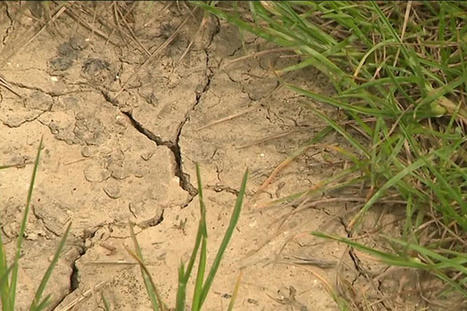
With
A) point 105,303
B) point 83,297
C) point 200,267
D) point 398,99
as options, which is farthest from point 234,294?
point 398,99

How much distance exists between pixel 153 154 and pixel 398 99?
716 mm

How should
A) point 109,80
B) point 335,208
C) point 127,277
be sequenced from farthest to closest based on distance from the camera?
point 109,80, point 335,208, point 127,277

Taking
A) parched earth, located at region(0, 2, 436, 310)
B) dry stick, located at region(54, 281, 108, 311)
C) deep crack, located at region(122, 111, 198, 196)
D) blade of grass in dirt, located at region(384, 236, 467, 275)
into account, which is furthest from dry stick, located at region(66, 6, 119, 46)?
blade of grass in dirt, located at region(384, 236, 467, 275)

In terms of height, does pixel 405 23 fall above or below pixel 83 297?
above

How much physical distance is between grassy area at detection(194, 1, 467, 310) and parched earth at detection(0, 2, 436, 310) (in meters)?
0.08

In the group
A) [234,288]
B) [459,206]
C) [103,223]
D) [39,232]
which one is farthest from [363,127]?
[39,232]

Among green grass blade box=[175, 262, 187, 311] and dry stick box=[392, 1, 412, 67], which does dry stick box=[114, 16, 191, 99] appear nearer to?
dry stick box=[392, 1, 412, 67]

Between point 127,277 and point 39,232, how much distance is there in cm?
27

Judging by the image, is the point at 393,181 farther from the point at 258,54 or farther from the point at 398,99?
the point at 258,54

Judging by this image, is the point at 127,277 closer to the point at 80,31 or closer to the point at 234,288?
the point at 234,288

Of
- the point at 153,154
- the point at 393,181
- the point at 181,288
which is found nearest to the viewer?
the point at 181,288

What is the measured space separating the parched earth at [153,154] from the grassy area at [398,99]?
0.27ft

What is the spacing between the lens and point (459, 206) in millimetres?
2193

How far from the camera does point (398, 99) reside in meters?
2.37
